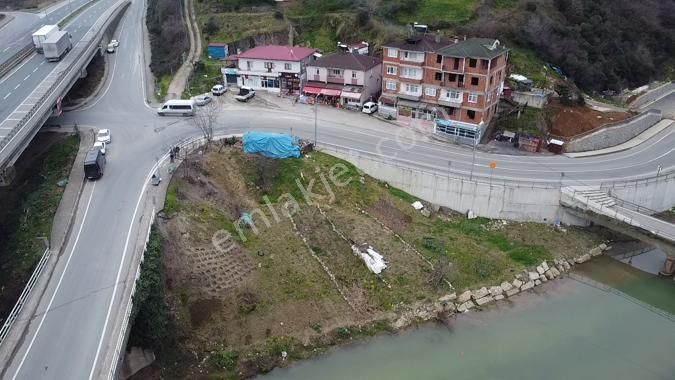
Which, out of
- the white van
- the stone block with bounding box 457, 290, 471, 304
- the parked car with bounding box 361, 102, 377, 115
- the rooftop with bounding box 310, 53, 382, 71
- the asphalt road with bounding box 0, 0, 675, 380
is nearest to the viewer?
the asphalt road with bounding box 0, 0, 675, 380

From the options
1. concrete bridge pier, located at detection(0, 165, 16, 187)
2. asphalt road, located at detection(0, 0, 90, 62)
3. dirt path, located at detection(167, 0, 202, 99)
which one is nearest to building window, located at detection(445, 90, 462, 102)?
dirt path, located at detection(167, 0, 202, 99)

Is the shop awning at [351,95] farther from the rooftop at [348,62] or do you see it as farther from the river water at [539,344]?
the river water at [539,344]

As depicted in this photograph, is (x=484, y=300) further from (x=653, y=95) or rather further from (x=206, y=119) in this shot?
(x=653, y=95)

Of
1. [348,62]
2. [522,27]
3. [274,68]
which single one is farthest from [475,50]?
[274,68]

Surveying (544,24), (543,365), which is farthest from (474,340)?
(544,24)

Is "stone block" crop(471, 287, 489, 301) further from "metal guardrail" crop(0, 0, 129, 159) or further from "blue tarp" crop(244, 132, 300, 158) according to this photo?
"metal guardrail" crop(0, 0, 129, 159)

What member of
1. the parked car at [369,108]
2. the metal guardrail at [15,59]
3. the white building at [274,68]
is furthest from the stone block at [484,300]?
the metal guardrail at [15,59]
